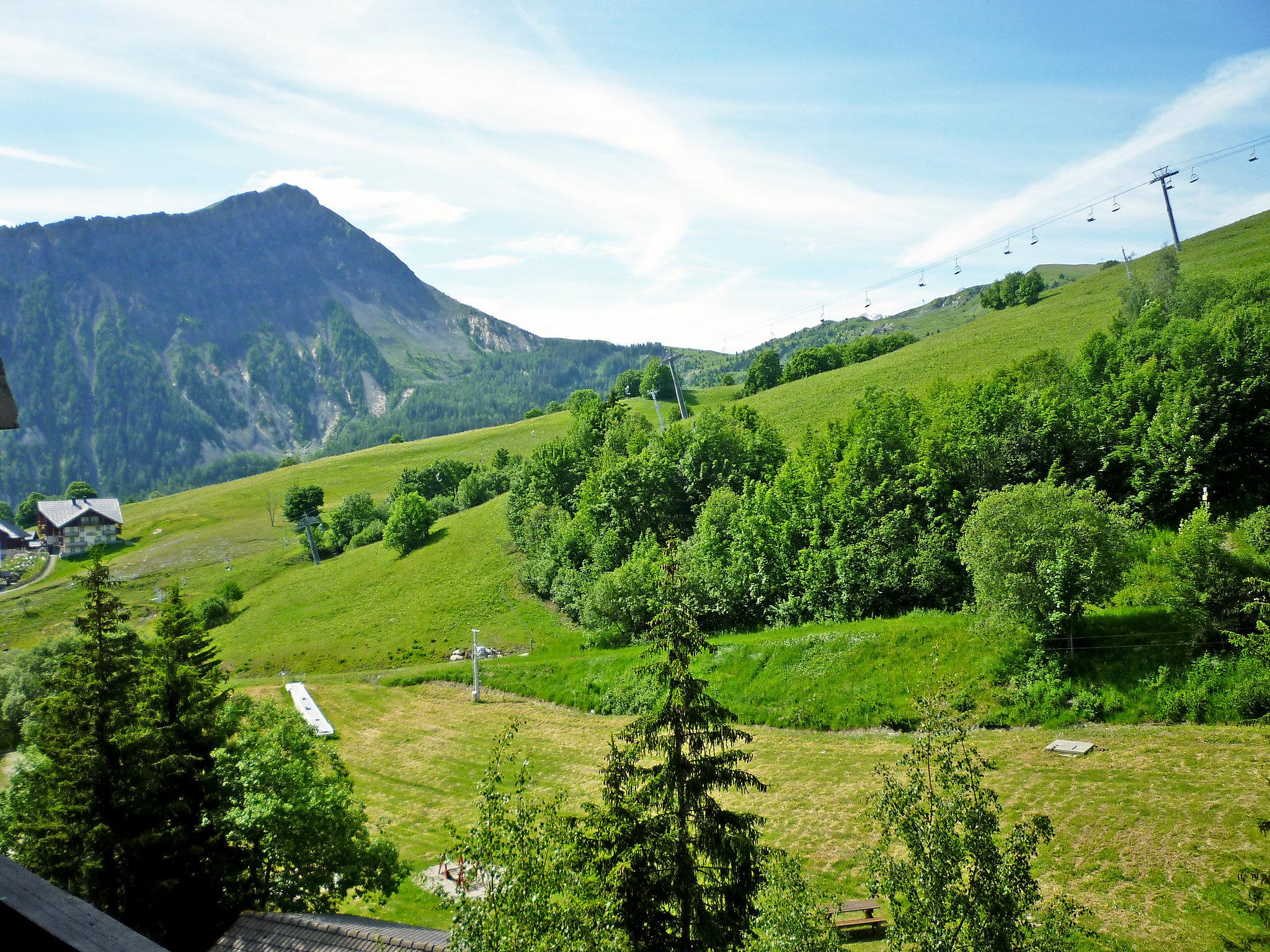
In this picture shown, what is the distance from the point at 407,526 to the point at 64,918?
102835 mm

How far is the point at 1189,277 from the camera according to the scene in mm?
78812

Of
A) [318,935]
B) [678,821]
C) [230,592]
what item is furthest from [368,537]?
[678,821]

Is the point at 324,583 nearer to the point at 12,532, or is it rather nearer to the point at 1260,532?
the point at 1260,532

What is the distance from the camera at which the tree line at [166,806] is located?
80.1 feet

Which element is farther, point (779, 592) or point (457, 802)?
point (779, 592)

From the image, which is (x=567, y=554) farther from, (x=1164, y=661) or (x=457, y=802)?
(x=1164, y=661)

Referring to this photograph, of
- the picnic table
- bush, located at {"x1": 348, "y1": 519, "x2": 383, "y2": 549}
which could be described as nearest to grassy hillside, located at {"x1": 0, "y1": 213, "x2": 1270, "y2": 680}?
bush, located at {"x1": 348, "y1": 519, "x2": 383, "y2": 549}

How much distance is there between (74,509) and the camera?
6220 inches

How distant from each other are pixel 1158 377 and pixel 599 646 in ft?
147

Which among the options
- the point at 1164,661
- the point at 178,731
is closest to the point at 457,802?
the point at 178,731

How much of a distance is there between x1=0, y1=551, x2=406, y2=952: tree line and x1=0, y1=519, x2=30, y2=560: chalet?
161 meters

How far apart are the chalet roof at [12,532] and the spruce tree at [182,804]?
17160 centimetres

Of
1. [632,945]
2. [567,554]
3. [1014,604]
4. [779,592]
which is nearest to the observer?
[632,945]

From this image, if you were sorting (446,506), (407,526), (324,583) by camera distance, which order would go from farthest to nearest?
(446,506) < (407,526) < (324,583)
